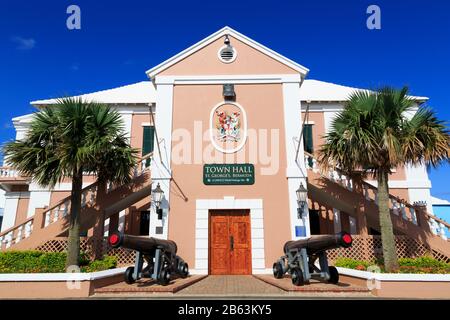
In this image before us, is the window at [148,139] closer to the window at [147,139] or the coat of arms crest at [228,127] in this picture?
the window at [147,139]

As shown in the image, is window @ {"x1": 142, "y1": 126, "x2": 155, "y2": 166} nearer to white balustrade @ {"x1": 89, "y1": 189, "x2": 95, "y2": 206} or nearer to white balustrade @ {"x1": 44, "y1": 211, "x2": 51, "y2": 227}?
white balustrade @ {"x1": 89, "y1": 189, "x2": 95, "y2": 206}

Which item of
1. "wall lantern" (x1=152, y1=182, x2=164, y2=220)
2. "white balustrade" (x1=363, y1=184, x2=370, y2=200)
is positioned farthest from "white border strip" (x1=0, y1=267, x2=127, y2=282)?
"white balustrade" (x1=363, y1=184, x2=370, y2=200)

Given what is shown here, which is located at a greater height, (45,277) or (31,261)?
(31,261)

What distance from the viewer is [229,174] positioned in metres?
11.9

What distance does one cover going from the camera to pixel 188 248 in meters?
11.2

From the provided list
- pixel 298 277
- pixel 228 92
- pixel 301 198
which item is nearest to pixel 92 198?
pixel 228 92

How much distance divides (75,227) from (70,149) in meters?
2.60

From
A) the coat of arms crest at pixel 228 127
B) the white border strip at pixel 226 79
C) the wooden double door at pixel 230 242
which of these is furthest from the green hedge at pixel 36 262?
the white border strip at pixel 226 79

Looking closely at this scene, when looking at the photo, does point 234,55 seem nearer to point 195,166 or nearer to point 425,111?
point 195,166

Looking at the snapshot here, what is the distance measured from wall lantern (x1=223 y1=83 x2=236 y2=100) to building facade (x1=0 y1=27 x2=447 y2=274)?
49 millimetres

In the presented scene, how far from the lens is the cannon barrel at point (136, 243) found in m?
7.14

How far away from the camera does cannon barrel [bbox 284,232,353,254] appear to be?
7.20 m

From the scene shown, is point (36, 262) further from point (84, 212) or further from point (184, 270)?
point (184, 270)
